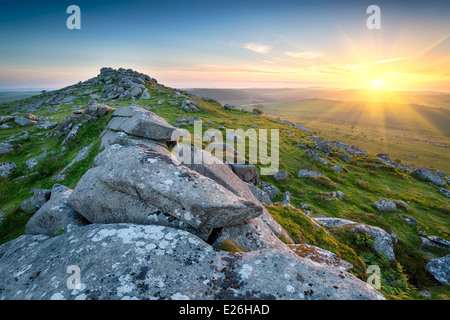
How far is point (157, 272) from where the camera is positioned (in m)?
5.18

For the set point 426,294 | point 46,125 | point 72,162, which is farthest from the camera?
point 46,125

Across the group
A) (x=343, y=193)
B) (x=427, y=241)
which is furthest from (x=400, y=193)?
(x=427, y=241)

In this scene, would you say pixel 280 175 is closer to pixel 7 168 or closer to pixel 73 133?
pixel 73 133

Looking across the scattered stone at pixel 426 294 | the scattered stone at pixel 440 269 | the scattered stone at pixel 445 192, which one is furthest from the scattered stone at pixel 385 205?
the scattered stone at pixel 445 192

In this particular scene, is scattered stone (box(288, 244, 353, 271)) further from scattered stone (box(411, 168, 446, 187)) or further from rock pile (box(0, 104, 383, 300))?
scattered stone (box(411, 168, 446, 187))

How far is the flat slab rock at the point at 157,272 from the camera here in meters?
4.83

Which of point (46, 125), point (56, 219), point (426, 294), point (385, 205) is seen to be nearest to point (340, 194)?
point (385, 205)

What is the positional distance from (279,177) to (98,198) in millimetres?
21791

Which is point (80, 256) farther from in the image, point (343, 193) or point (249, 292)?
point (343, 193)

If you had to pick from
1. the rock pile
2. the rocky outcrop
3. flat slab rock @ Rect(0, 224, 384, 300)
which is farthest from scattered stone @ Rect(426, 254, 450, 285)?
flat slab rock @ Rect(0, 224, 384, 300)

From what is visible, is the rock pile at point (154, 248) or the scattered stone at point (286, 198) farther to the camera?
the scattered stone at point (286, 198)

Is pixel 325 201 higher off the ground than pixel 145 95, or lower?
lower

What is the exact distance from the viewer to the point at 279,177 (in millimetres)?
25781

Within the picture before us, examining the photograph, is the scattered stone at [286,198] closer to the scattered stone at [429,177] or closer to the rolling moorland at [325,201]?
the rolling moorland at [325,201]
